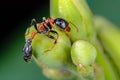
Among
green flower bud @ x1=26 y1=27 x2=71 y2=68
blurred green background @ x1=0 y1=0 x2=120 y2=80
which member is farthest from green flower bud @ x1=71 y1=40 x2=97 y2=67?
blurred green background @ x1=0 y1=0 x2=120 y2=80

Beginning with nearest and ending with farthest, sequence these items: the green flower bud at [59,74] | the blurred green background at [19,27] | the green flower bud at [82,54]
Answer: the green flower bud at [82,54]
the green flower bud at [59,74]
the blurred green background at [19,27]

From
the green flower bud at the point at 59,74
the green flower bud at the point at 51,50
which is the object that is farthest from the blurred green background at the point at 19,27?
the green flower bud at the point at 51,50

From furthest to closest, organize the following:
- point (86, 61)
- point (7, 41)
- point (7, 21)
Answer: point (7, 21) < point (7, 41) < point (86, 61)

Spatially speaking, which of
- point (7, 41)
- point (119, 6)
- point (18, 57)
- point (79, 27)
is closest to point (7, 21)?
point (7, 41)

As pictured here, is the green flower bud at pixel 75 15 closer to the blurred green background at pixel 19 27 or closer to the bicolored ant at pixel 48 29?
the bicolored ant at pixel 48 29

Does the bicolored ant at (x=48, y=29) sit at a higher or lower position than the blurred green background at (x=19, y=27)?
lower

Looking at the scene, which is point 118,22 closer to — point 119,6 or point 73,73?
point 119,6

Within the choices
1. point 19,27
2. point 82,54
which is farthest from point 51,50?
point 19,27
